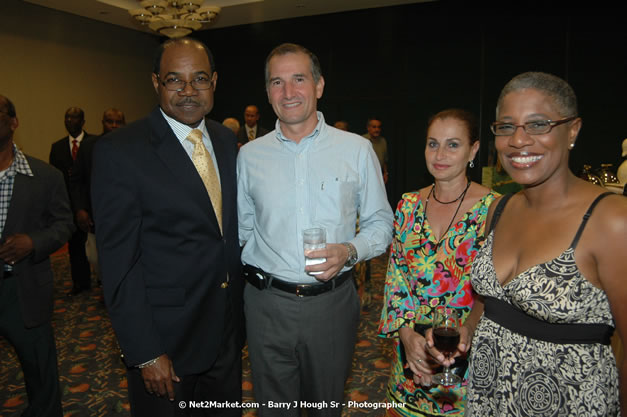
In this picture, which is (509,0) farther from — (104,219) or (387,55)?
(104,219)

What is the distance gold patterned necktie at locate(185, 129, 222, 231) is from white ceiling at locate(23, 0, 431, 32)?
7341 millimetres

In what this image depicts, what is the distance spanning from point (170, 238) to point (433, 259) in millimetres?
1115

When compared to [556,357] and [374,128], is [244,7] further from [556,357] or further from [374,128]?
[556,357]

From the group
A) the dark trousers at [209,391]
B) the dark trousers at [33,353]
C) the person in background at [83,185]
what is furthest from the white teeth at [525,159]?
the person in background at [83,185]

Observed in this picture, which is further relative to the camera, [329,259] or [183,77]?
[183,77]

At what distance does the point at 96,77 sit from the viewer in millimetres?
10000

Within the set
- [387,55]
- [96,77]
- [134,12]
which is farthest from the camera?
[96,77]

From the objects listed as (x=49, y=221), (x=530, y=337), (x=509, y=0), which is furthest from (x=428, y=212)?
(x=509, y=0)

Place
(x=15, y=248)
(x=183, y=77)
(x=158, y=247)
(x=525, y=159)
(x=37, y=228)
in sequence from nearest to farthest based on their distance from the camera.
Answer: (x=525, y=159)
(x=158, y=247)
(x=183, y=77)
(x=15, y=248)
(x=37, y=228)

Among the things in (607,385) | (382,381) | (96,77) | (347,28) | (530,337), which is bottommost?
(382,381)

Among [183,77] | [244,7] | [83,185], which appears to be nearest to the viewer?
[183,77]

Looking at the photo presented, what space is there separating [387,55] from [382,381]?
24.1 ft

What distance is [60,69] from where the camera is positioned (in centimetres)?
922

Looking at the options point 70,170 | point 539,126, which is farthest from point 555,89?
point 70,170
